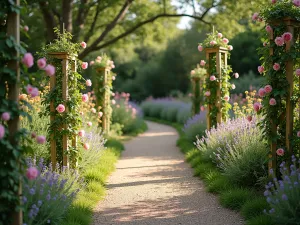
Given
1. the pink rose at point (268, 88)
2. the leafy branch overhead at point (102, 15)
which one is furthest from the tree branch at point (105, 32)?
the pink rose at point (268, 88)

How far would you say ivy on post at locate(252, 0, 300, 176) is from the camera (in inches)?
195

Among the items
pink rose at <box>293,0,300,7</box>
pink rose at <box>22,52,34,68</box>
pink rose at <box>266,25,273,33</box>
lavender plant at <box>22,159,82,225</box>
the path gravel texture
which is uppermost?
pink rose at <box>293,0,300,7</box>

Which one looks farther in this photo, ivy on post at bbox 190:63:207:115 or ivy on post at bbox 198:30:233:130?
ivy on post at bbox 190:63:207:115

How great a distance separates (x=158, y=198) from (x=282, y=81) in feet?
8.22

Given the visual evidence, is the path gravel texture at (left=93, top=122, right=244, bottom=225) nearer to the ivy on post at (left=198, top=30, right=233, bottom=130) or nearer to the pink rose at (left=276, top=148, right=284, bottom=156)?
the pink rose at (left=276, top=148, right=284, bottom=156)

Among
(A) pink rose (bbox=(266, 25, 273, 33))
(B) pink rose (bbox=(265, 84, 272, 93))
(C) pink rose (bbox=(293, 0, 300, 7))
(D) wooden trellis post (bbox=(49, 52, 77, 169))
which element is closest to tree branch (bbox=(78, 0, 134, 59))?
(D) wooden trellis post (bbox=(49, 52, 77, 169))

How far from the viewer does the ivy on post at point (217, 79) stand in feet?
28.7

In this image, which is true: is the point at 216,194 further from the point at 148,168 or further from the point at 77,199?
the point at 148,168

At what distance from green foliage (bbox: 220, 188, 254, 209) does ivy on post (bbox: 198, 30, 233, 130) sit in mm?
3456

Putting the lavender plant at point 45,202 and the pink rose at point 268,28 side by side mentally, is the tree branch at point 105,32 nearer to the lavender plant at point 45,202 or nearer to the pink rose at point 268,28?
the pink rose at point 268,28

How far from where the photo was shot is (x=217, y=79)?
8.76m

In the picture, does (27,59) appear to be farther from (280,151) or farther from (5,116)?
(280,151)

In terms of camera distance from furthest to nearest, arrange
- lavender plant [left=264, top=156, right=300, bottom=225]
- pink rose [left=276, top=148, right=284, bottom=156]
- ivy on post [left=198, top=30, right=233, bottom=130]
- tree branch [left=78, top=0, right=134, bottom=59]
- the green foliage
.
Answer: tree branch [left=78, top=0, right=134, bottom=59] < ivy on post [left=198, top=30, right=233, bottom=130] < the green foliage < pink rose [left=276, top=148, right=284, bottom=156] < lavender plant [left=264, top=156, right=300, bottom=225]

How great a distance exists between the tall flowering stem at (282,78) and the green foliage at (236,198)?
51 cm
